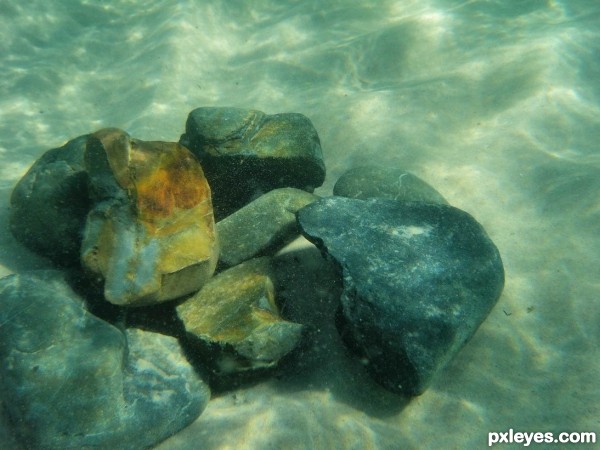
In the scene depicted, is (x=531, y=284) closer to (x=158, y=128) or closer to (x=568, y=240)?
(x=568, y=240)

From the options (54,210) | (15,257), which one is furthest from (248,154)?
(15,257)

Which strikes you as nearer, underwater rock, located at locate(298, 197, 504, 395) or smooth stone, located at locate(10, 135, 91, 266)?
underwater rock, located at locate(298, 197, 504, 395)

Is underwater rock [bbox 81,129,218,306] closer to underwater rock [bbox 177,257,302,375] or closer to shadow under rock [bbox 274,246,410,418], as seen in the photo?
underwater rock [bbox 177,257,302,375]

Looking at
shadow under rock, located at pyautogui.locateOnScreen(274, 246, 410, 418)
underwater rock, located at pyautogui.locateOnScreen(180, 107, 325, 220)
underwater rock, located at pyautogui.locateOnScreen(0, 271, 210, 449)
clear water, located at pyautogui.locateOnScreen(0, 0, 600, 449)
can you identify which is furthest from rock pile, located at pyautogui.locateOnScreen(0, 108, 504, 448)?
underwater rock, located at pyautogui.locateOnScreen(180, 107, 325, 220)

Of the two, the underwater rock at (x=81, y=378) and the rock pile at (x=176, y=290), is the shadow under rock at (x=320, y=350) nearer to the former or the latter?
the rock pile at (x=176, y=290)

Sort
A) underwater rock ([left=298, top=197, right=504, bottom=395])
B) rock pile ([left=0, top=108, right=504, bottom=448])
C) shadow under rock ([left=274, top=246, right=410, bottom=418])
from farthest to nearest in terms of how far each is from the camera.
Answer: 1. shadow under rock ([left=274, top=246, right=410, bottom=418])
2. underwater rock ([left=298, top=197, right=504, bottom=395])
3. rock pile ([left=0, top=108, right=504, bottom=448])

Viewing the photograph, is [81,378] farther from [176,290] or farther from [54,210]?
[54,210]

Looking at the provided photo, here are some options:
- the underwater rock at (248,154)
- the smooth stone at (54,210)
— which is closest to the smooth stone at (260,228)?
the underwater rock at (248,154)
